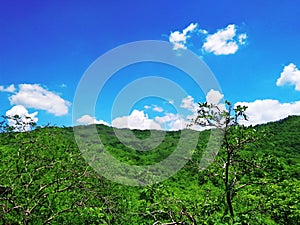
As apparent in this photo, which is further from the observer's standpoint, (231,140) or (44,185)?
(44,185)

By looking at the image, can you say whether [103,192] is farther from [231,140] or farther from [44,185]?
[231,140]

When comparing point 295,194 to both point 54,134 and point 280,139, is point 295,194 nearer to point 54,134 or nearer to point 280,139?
point 54,134

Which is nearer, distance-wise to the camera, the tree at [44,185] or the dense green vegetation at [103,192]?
the dense green vegetation at [103,192]

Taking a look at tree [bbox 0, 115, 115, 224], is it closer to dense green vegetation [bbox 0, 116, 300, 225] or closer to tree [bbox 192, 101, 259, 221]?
dense green vegetation [bbox 0, 116, 300, 225]

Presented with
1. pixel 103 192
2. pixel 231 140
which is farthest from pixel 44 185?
pixel 231 140

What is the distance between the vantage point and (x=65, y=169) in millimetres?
11406

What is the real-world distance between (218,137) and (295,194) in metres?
10.8

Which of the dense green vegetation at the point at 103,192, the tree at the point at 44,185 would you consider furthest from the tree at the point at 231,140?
the tree at the point at 44,185

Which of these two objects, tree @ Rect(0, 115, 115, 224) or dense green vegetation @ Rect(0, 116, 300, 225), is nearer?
dense green vegetation @ Rect(0, 116, 300, 225)

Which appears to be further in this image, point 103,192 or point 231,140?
point 103,192

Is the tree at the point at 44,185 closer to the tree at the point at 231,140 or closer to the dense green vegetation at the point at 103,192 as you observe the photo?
the dense green vegetation at the point at 103,192

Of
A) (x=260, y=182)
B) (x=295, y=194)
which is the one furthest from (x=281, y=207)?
(x=295, y=194)

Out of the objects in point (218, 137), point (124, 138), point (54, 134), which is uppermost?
point (124, 138)

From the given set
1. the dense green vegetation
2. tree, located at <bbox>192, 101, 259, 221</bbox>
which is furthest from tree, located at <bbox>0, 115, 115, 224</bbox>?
tree, located at <bbox>192, 101, 259, 221</bbox>
